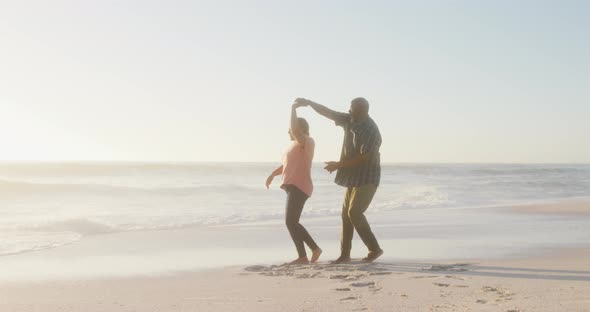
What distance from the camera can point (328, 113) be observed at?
264 inches

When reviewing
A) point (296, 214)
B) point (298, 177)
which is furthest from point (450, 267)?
point (298, 177)

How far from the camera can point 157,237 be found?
10062 mm

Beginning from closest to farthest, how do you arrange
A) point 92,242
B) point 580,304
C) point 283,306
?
1. point 580,304
2. point 283,306
3. point 92,242

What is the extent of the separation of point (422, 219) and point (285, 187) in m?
6.91

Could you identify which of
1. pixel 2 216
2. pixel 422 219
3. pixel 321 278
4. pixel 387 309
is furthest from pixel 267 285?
pixel 2 216

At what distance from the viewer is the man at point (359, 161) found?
6.41m

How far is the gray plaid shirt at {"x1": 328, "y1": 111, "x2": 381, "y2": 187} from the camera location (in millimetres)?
6422

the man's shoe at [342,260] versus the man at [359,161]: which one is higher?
the man at [359,161]

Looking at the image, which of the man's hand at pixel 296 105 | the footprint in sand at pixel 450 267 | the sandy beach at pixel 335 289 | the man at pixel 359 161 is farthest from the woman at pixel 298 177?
the footprint in sand at pixel 450 267

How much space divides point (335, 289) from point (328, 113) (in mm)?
2234

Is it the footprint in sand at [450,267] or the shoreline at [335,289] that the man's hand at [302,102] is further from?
the footprint in sand at [450,267]

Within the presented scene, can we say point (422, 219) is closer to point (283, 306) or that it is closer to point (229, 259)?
point (229, 259)

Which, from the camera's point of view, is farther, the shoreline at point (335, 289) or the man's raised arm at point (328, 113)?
the man's raised arm at point (328, 113)

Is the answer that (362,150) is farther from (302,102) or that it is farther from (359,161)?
(302,102)
